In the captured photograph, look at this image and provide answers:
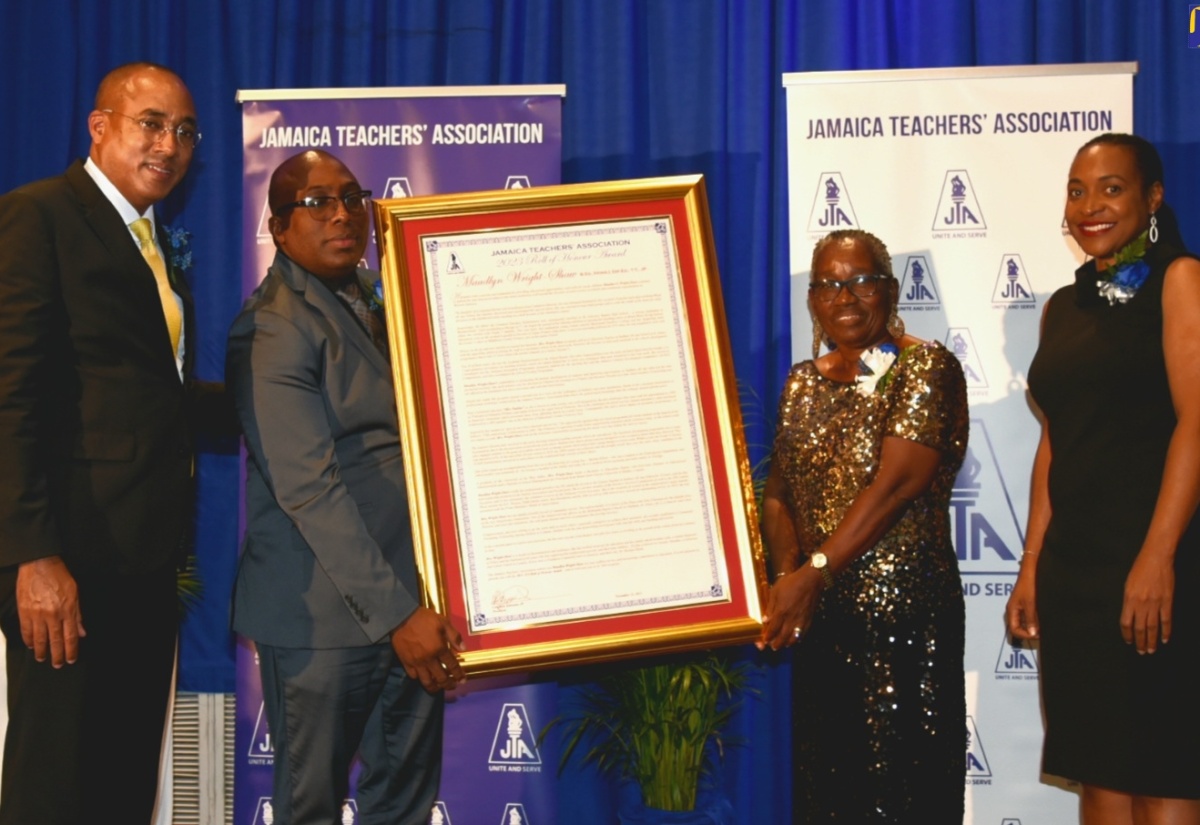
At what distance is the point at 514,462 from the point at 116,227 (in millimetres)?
1110

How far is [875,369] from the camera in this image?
3.06m

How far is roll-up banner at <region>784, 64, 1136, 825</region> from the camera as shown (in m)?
4.18

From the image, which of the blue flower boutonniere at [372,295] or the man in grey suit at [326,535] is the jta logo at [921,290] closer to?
the blue flower boutonniere at [372,295]

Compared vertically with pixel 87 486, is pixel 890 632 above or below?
below

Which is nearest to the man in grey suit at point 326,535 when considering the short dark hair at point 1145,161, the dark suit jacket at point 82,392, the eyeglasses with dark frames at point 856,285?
the dark suit jacket at point 82,392

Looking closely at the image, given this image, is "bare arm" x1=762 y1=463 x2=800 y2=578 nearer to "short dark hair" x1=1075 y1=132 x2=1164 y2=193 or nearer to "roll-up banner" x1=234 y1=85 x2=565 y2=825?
"short dark hair" x1=1075 y1=132 x2=1164 y2=193

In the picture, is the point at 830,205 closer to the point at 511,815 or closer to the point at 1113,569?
the point at 1113,569

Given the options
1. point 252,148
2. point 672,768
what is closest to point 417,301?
point 252,148

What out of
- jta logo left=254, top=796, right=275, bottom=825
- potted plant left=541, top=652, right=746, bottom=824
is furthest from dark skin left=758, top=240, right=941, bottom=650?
jta logo left=254, top=796, right=275, bottom=825

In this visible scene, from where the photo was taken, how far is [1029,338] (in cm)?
422

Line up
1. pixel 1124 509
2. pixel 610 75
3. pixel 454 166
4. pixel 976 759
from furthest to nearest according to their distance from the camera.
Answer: pixel 610 75
pixel 454 166
pixel 976 759
pixel 1124 509

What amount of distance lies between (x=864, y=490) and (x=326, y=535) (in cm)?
136

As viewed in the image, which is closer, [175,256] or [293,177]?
[293,177]

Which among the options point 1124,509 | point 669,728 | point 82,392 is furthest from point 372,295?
point 1124,509
